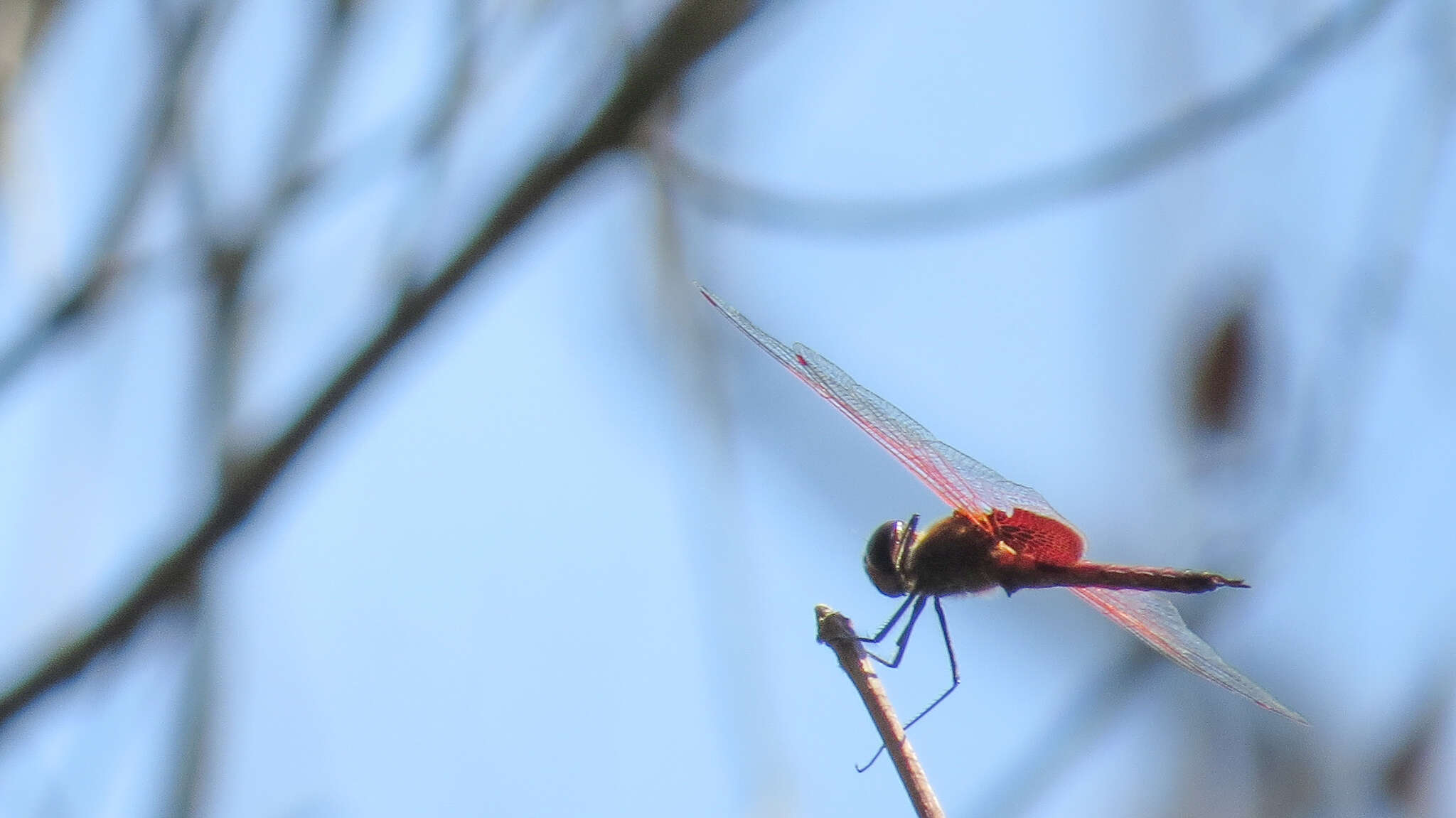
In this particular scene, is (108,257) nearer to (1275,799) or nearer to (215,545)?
(215,545)

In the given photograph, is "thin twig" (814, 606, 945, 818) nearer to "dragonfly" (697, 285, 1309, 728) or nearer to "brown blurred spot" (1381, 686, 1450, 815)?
"dragonfly" (697, 285, 1309, 728)

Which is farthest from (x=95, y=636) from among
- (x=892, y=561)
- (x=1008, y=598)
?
(x=1008, y=598)

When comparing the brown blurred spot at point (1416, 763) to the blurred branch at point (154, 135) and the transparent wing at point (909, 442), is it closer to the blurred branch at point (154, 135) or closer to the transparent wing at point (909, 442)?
the transparent wing at point (909, 442)

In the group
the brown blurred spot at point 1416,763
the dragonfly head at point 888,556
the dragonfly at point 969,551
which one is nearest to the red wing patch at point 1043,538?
the dragonfly at point 969,551

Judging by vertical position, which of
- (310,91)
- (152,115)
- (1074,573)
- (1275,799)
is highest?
(152,115)

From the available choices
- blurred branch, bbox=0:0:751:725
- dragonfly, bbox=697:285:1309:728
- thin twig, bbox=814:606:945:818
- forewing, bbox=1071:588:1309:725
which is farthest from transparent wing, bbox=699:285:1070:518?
thin twig, bbox=814:606:945:818
